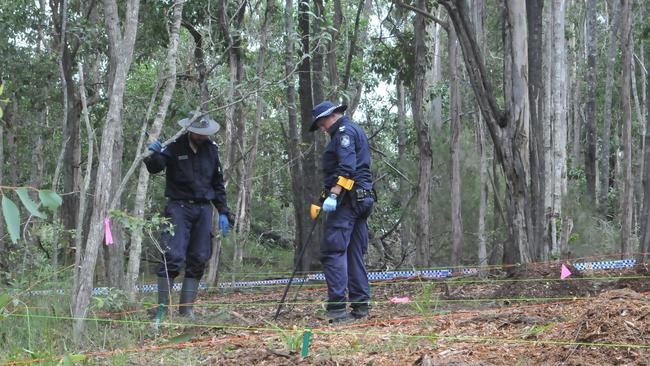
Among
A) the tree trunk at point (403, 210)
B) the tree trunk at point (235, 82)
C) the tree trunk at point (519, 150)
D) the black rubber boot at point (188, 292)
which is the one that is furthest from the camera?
the tree trunk at point (403, 210)

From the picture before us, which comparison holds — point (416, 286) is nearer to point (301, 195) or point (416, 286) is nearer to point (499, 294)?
point (499, 294)

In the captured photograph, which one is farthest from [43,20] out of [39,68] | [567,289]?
[567,289]

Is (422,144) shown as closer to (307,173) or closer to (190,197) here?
(307,173)

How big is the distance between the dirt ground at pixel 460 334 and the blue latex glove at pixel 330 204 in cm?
92

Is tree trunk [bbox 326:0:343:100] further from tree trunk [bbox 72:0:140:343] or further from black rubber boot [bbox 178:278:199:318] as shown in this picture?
tree trunk [bbox 72:0:140:343]

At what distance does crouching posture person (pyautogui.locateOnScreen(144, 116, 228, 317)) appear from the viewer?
695 cm

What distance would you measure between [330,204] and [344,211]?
294mm

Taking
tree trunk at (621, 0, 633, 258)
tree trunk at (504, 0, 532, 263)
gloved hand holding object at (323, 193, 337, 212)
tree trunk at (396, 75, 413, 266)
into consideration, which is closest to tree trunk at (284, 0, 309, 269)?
tree trunk at (396, 75, 413, 266)

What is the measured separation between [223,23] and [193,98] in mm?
2983

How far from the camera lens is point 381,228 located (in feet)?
57.3

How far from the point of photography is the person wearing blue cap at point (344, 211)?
6867 millimetres

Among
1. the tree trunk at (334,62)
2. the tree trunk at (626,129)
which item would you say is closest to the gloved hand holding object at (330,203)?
the tree trunk at (334,62)

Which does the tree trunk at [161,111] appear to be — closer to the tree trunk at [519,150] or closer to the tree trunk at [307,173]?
the tree trunk at [519,150]

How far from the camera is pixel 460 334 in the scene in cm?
547
